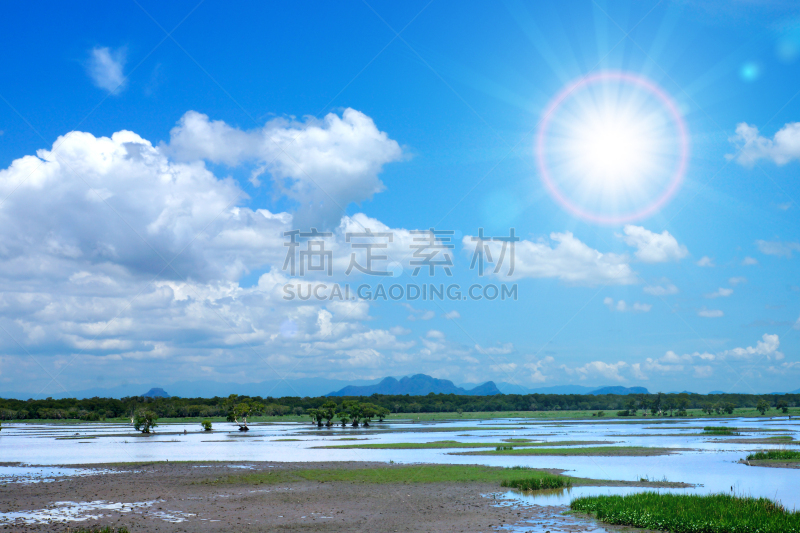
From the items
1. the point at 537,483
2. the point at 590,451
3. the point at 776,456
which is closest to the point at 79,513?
the point at 537,483

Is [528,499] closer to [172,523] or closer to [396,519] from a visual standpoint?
[396,519]

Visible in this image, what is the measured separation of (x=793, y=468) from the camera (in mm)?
43688

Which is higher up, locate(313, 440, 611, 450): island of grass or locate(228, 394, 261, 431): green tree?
locate(228, 394, 261, 431): green tree

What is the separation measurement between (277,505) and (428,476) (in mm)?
12871

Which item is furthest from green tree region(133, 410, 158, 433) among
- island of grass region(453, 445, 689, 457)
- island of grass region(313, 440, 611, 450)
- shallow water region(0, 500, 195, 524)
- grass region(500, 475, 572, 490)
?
grass region(500, 475, 572, 490)

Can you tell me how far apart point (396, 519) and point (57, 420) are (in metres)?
195

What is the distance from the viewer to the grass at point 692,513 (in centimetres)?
2334

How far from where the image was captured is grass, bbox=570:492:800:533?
23.3 metres

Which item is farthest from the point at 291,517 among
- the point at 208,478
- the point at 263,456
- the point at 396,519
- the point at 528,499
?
the point at 263,456

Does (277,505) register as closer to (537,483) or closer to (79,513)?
(79,513)

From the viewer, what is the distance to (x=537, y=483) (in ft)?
115

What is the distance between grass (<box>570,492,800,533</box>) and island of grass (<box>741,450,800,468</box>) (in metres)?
22.2

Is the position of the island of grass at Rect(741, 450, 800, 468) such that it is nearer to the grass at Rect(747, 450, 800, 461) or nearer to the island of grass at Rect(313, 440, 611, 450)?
the grass at Rect(747, 450, 800, 461)

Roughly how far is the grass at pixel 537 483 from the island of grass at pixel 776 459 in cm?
2054
